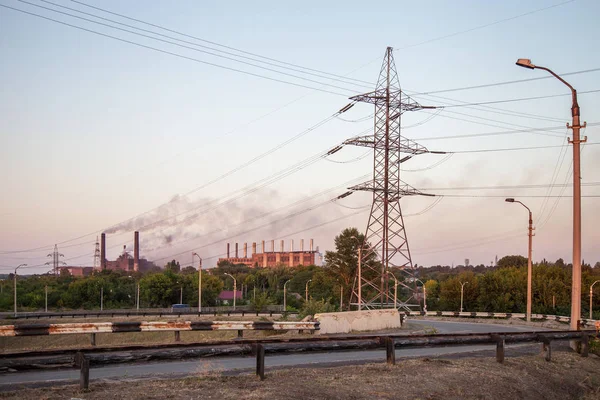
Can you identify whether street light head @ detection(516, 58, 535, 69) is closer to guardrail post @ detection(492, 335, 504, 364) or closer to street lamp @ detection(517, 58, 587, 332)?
street lamp @ detection(517, 58, 587, 332)

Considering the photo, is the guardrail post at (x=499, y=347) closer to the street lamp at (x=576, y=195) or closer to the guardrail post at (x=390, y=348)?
the guardrail post at (x=390, y=348)

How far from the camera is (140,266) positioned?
190750 millimetres

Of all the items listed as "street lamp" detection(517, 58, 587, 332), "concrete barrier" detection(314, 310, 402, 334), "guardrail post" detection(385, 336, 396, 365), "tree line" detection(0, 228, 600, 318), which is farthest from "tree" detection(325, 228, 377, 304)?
"guardrail post" detection(385, 336, 396, 365)

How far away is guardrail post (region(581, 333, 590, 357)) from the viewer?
18.2 meters

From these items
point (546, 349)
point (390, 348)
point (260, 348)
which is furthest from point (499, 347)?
point (260, 348)

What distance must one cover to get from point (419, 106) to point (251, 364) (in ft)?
121

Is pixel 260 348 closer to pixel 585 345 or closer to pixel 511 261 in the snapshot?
pixel 585 345

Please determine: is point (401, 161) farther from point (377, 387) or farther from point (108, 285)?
point (108, 285)

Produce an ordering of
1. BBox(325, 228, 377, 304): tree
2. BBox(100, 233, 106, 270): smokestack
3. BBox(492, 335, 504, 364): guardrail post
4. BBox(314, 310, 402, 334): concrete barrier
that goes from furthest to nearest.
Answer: BBox(100, 233, 106, 270): smokestack < BBox(325, 228, 377, 304): tree < BBox(314, 310, 402, 334): concrete barrier < BBox(492, 335, 504, 364): guardrail post

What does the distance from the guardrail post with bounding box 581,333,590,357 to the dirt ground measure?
1.13 metres

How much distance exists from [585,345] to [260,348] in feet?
39.2

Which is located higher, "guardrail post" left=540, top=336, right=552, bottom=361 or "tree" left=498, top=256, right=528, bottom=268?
"guardrail post" left=540, top=336, right=552, bottom=361

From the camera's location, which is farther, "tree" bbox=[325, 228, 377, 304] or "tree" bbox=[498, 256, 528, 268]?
"tree" bbox=[498, 256, 528, 268]

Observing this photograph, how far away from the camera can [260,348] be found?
36.8 feet
